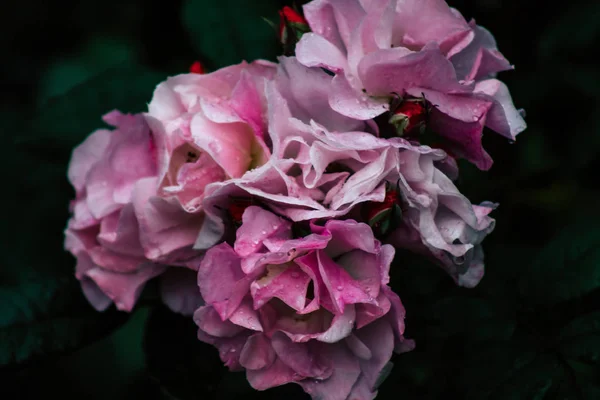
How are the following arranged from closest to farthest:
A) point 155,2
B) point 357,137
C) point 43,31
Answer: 1. point 357,137
2. point 155,2
3. point 43,31

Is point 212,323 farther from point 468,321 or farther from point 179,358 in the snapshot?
point 468,321

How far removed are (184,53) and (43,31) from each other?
0.97 metres

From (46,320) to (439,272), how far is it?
1.82 ft

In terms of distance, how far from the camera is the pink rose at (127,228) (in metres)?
0.81

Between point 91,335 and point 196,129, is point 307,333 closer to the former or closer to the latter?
point 196,129

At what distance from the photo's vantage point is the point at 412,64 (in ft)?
2.49

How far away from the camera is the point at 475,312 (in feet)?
3.03

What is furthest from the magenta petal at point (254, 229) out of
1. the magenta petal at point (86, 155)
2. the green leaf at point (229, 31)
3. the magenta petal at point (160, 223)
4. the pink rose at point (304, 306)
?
the green leaf at point (229, 31)

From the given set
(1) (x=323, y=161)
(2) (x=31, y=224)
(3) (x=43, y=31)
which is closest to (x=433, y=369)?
(1) (x=323, y=161)

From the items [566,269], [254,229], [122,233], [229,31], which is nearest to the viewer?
[254,229]

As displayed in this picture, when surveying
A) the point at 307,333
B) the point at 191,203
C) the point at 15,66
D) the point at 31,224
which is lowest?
the point at 15,66

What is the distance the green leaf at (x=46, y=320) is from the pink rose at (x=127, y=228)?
0.29ft

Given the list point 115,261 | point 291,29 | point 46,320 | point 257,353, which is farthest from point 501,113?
point 46,320

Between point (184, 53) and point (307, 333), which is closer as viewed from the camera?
point (307, 333)
